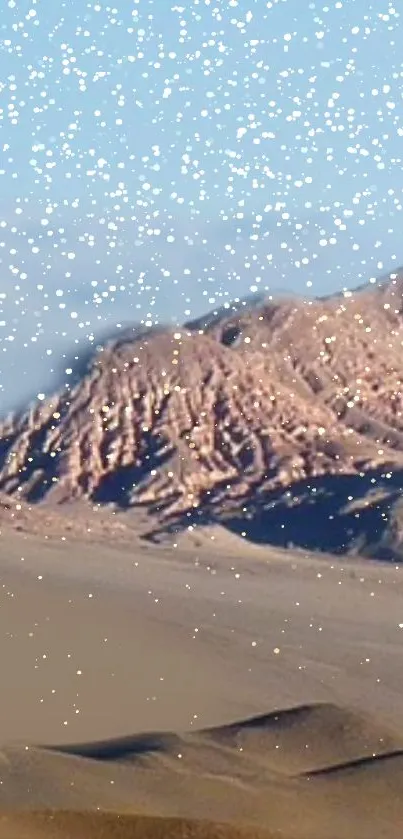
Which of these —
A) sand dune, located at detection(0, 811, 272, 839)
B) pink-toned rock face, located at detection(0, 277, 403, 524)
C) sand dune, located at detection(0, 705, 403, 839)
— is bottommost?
sand dune, located at detection(0, 705, 403, 839)

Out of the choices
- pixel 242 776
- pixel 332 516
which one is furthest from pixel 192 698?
pixel 332 516

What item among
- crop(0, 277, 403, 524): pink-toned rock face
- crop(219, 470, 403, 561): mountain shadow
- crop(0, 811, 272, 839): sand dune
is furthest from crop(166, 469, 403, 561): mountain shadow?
crop(0, 811, 272, 839): sand dune

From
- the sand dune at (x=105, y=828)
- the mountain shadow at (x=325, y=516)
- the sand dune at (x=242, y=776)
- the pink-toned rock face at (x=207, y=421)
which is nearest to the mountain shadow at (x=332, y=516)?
the mountain shadow at (x=325, y=516)

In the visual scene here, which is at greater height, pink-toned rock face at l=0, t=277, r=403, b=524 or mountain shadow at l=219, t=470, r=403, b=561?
pink-toned rock face at l=0, t=277, r=403, b=524

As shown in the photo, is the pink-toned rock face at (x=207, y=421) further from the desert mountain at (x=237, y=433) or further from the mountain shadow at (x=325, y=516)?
the mountain shadow at (x=325, y=516)

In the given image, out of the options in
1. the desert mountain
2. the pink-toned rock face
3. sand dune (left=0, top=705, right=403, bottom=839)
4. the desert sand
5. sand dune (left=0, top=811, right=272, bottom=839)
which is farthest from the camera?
the pink-toned rock face

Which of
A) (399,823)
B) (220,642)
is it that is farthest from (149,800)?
(220,642)

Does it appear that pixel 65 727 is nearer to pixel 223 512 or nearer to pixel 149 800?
pixel 149 800

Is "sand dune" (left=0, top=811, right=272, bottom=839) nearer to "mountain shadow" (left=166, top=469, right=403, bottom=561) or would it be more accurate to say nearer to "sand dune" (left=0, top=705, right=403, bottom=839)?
"sand dune" (left=0, top=705, right=403, bottom=839)
